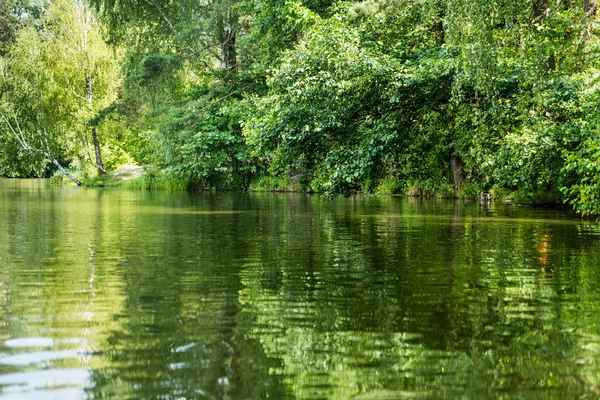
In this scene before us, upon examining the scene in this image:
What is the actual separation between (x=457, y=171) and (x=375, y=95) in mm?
12301

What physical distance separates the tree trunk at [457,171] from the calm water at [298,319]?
17785 millimetres

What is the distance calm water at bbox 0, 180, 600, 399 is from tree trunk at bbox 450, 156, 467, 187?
1778cm

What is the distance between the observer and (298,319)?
Answer: 5.84m

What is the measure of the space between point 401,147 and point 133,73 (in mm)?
18479

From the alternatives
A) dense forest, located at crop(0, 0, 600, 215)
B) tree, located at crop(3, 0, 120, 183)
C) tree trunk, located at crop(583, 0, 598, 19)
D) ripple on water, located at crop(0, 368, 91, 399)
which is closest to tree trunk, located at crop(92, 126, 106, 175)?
tree, located at crop(3, 0, 120, 183)

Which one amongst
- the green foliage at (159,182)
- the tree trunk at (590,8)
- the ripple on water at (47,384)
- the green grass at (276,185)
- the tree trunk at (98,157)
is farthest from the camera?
the tree trunk at (98,157)

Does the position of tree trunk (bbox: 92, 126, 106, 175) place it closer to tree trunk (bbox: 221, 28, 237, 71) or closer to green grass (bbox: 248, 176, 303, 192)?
tree trunk (bbox: 221, 28, 237, 71)

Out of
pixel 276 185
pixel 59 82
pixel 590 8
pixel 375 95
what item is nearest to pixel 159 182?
pixel 276 185

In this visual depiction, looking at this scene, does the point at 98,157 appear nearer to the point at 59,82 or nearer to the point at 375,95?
the point at 59,82

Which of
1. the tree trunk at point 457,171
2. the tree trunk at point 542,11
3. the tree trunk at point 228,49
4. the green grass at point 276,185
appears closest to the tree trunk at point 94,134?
the tree trunk at point 228,49

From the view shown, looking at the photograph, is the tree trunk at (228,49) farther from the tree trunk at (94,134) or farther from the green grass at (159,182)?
the tree trunk at (94,134)

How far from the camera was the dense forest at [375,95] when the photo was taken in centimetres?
1648

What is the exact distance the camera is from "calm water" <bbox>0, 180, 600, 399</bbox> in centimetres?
412

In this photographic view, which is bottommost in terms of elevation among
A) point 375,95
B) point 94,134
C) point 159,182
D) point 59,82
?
point 159,182
